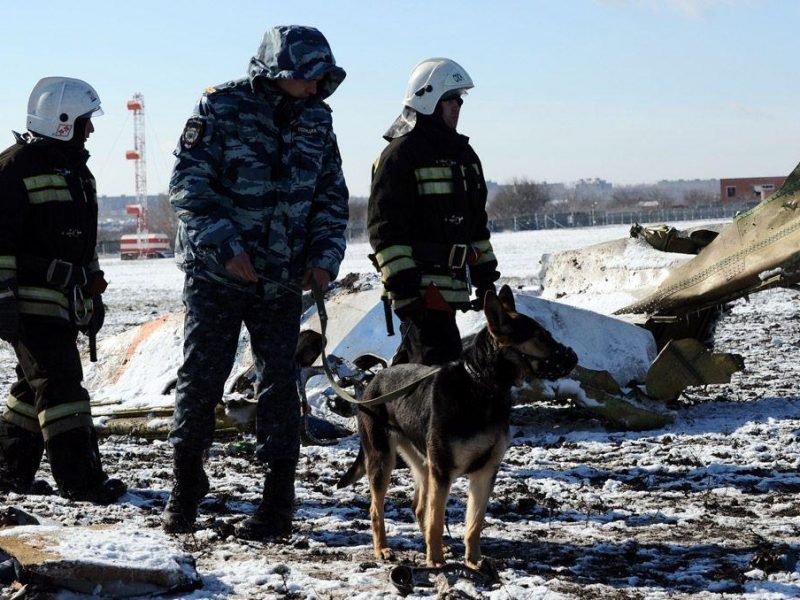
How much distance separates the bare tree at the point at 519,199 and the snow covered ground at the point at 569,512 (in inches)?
4176

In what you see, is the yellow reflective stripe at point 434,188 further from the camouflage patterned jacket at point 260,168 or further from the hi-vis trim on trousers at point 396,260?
the camouflage patterned jacket at point 260,168

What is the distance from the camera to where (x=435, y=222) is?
581 cm

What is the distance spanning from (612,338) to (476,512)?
13.6ft

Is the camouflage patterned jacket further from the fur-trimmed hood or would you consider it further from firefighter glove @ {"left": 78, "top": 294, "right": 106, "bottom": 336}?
firefighter glove @ {"left": 78, "top": 294, "right": 106, "bottom": 336}

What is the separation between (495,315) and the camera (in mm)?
4379

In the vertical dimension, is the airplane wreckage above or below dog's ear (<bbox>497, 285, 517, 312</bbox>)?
below

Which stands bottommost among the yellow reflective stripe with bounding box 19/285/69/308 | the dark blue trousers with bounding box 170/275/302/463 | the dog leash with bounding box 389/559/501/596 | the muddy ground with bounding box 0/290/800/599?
the muddy ground with bounding box 0/290/800/599

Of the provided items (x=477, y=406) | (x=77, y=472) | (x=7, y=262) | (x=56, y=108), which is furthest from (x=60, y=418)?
(x=477, y=406)

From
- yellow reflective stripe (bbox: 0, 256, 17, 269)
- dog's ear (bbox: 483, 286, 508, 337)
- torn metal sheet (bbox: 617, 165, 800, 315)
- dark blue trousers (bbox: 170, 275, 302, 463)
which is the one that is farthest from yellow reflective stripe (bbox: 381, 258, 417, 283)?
torn metal sheet (bbox: 617, 165, 800, 315)

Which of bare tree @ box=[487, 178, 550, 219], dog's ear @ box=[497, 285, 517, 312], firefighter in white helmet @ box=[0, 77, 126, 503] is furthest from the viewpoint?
bare tree @ box=[487, 178, 550, 219]

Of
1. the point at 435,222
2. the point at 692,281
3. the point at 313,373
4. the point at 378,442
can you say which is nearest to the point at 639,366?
the point at 692,281

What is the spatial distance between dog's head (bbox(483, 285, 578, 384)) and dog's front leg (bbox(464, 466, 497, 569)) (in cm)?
43

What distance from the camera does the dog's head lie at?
438 centimetres

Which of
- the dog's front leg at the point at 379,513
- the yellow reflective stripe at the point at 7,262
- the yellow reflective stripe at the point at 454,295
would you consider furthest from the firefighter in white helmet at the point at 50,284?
the yellow reflective stripe at the point at 454,295
